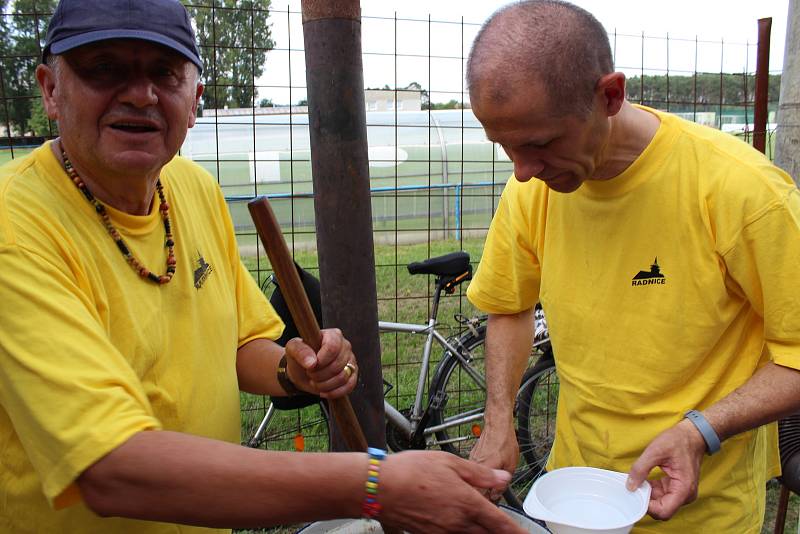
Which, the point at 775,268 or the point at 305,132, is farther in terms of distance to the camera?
the point at 305,132

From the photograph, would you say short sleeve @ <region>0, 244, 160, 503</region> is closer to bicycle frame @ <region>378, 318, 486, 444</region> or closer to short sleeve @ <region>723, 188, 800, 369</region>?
short sleeve @ <region>723, 188, 800, 369</region>

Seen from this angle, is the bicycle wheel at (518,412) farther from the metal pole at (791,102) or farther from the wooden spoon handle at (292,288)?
the wooden spoon handle at (292,288)

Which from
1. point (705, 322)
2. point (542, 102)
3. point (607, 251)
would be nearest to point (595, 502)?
point (705, 322)

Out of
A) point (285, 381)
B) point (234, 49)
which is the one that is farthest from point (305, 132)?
point (285, 381)

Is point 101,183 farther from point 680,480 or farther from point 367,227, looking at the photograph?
point 680,480

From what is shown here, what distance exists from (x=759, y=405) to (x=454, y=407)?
3239mm

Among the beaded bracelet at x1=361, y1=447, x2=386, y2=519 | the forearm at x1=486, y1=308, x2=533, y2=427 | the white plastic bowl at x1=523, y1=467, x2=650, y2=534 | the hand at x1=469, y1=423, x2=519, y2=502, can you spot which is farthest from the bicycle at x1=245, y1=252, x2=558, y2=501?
the beaded bracelet at x1=361, y1=447, x2=386, y2=519

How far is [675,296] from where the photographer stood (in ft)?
5.63

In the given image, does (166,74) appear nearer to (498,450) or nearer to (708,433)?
(498,450)

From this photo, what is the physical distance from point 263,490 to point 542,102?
102cm

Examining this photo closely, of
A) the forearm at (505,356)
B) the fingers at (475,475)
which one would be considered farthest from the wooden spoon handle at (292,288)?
the forearm at (505,356)

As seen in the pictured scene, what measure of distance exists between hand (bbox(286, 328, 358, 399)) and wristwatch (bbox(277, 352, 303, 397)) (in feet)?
0.31

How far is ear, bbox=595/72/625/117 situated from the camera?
5.14ft

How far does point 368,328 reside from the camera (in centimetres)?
248
